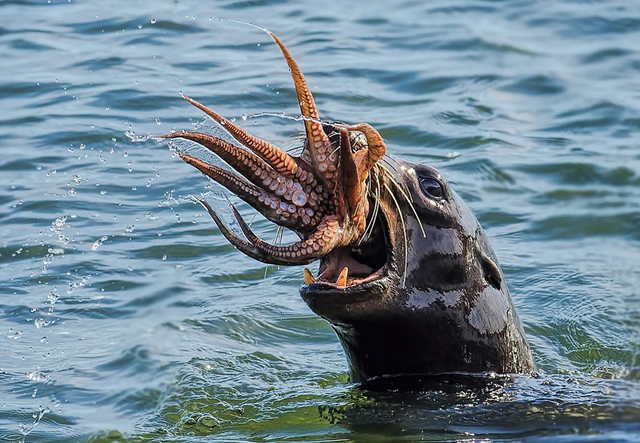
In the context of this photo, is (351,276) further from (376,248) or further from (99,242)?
(99,242)

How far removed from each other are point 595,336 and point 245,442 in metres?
3.02

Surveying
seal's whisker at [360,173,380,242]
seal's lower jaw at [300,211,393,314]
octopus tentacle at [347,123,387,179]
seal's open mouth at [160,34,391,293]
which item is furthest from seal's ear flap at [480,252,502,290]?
octopus tentacle at [347,123,387,179]

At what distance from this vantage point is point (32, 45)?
40.7ft

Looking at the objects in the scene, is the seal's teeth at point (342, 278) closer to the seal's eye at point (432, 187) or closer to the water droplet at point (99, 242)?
the seal's eye at point (432, 187)

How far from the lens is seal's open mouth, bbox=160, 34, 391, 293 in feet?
13.5

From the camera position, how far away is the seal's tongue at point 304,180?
4.11 meters

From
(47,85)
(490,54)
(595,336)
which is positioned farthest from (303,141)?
(490,54)

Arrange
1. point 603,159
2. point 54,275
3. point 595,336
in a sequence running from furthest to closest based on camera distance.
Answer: point 603,159 → point 54,275 → point 595,336

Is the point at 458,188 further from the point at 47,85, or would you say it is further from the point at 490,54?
the point at 47,85

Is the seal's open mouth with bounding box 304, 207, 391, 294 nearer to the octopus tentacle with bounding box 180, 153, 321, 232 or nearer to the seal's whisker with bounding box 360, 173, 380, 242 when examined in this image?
the seal's whisker with bounding box 360, 173, 380, 242

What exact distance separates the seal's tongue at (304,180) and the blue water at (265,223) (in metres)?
0.32

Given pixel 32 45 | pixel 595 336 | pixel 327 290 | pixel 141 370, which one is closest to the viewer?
pixel 327 290

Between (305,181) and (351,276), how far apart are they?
56cm

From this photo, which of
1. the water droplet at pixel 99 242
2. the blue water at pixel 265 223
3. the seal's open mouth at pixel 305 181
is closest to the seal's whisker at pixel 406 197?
the seal's open mouth at pixel 305 181
